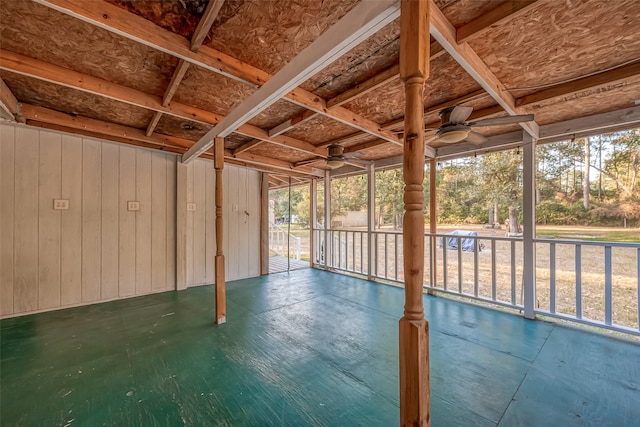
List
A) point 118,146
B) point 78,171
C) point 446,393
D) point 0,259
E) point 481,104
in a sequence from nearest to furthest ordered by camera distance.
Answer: point 446,393, point 481,104, point 0,259, point 78,171, point 118,146

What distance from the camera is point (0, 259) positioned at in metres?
3.02

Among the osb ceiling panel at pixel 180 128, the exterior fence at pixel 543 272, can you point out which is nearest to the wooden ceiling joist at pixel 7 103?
the osb ceiling panel at pixel 180 128

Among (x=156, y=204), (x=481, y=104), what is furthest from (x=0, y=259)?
(x=481, y=104)

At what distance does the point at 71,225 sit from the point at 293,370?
3.79 metres

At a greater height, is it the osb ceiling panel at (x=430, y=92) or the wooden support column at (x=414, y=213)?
the osb ceiling panel at (x=430, y=92)

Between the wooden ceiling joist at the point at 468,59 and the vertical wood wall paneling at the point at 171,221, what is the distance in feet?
14.6

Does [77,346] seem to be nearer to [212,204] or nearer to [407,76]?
[212,204]

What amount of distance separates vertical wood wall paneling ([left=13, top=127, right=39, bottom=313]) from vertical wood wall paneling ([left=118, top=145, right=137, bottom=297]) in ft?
2.89

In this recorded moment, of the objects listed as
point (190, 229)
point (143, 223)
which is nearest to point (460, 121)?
point (190, 229)

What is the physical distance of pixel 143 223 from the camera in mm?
4098

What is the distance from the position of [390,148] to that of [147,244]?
176 inches

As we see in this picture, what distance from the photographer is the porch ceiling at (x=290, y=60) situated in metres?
1.49

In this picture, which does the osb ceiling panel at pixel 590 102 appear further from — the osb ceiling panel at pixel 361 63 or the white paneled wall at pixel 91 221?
the white paneled wall at pixel 91 221

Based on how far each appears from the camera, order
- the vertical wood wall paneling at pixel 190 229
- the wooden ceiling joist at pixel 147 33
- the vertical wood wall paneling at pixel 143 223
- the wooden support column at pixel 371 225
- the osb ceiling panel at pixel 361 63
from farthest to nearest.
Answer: the wooden support column at pixel 371 225, the vertical wood wall paneling at pixel 190 229, the vertical wood wall paneling at pixel 143 223, the osb ceiling panel at pixel 361 63, the wooden ceiling joist at pixel 147 33
